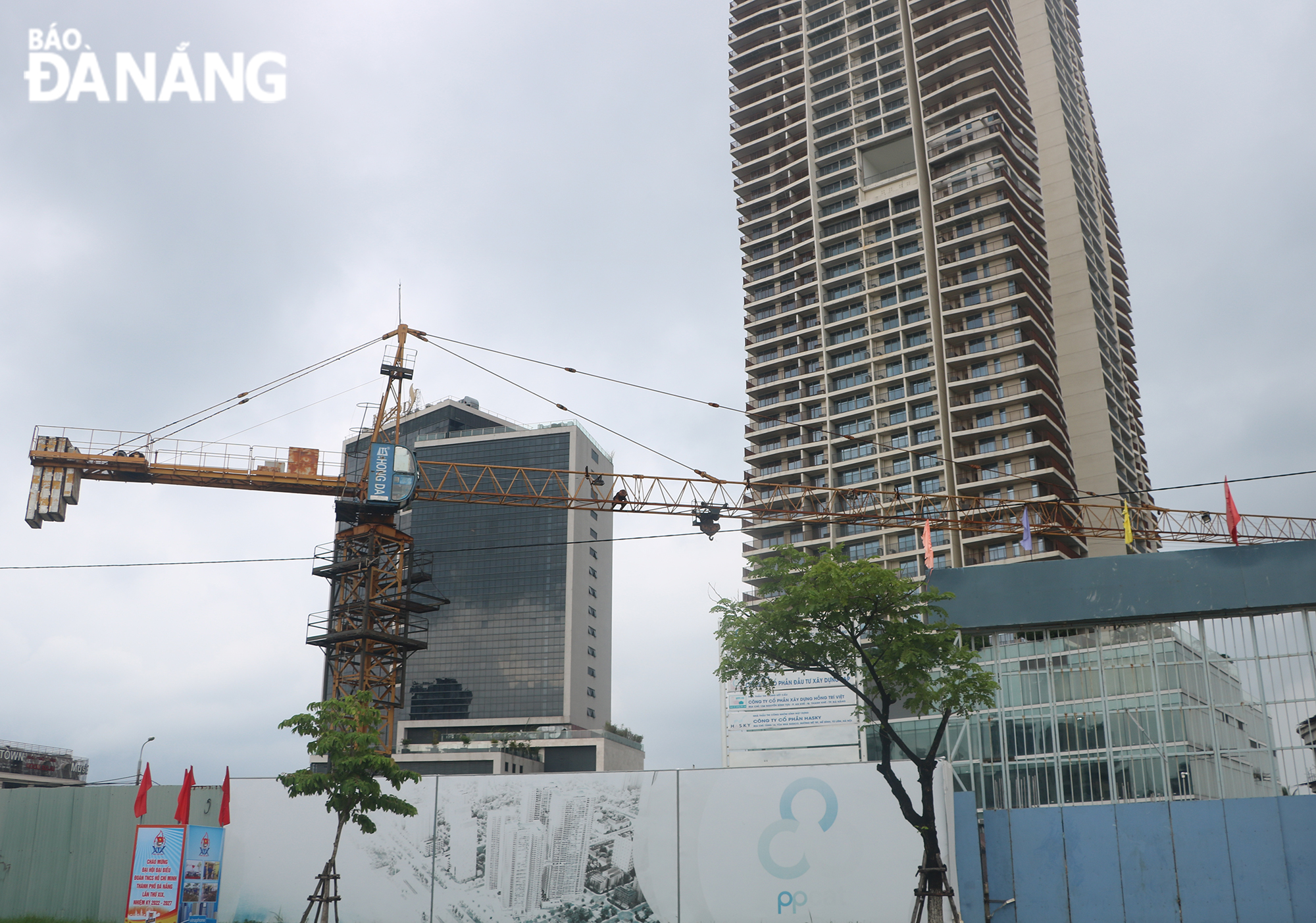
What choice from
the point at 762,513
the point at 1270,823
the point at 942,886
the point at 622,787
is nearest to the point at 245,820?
the point at 622,787

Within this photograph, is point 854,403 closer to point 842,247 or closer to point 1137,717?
point 842,247

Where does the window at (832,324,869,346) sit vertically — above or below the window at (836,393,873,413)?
above

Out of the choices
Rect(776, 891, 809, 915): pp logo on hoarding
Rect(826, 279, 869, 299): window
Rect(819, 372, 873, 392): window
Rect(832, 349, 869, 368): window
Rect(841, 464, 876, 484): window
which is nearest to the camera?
Rect(776, 891, 809, 915): pp logo on hoarding

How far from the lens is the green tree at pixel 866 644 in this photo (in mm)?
26391

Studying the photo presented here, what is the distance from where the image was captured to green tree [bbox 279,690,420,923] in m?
30.1

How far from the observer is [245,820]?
34.3 metres

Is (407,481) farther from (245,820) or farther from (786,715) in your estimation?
(786,715)

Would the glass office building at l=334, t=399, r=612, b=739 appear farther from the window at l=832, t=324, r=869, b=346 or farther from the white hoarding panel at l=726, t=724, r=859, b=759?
the white hoarding panel at l=726, t=724, r=859, b=759

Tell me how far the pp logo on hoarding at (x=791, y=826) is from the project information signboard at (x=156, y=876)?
19.5 m

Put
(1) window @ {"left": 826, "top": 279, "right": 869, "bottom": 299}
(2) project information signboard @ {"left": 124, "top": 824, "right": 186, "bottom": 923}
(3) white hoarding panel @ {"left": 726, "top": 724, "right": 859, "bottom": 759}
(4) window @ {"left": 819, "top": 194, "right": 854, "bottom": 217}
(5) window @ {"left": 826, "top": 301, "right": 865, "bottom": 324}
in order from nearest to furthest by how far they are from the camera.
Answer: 1. (2) project information signboard @ {"left": 124, "top": 824, "right": 186, "bottom": 923}
2. (3) white hoarding panel @ {"left": 726, "top": 724, "right": 859, "bottom": 759}
3. (5) window @ {"left": 826, "top": 301, "right": 865, "bottom": 324}
4. (1) window @ {"left": 826, "top": 279, "right": 869, "bottom": 299}
5. (4) window @ {"left": 819, "top": 194, "right": 854, "bottom": 217}

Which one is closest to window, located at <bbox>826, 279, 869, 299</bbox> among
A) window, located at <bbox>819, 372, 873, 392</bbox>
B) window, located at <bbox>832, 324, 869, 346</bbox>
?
window, located at <bbox>832, 324, 869, 346</bbox>

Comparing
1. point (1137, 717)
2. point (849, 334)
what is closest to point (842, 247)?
Answer: point (849, 334)

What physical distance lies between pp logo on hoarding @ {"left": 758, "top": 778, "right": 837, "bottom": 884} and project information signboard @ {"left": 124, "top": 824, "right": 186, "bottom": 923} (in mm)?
19452

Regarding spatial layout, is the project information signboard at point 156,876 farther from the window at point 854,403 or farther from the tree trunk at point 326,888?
the window at point 854,403
